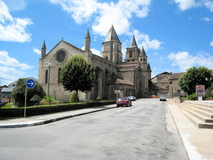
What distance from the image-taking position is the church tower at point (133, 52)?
68312 millimetres

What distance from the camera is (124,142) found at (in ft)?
18.0

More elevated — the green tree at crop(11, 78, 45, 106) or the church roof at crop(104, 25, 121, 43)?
the church roof at crop(104, 25, 121, 43)

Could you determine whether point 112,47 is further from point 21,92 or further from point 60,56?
point 21,92

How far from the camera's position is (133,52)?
68750 millimetres

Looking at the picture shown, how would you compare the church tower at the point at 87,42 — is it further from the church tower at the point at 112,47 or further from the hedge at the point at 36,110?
the church tower at the point at 112,47

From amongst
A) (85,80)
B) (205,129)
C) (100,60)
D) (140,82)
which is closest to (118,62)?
(140,82)

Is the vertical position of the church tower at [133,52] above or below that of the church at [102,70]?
above

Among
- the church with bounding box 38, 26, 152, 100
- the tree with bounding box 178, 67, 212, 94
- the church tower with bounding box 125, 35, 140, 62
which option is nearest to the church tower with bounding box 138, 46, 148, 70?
the church with bounding box 38, 26, 152, 100

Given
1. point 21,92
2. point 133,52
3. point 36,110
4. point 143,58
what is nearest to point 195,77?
point 143,58

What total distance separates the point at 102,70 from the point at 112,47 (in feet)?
58.4

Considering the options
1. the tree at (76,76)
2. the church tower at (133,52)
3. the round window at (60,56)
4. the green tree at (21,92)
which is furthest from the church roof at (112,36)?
the green tree at (21,92)

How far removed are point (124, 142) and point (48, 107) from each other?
9773 millimetres

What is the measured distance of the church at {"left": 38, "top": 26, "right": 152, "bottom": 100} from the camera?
3922 cm

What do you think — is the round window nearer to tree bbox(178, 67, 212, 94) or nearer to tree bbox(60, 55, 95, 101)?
tree bbox(60, 55, 95, 101)
